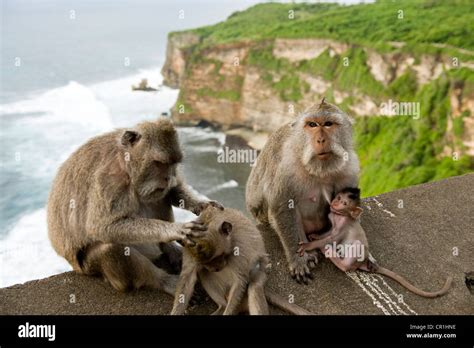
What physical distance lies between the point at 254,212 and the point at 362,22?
5526cm

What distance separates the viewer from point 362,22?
2243 inches

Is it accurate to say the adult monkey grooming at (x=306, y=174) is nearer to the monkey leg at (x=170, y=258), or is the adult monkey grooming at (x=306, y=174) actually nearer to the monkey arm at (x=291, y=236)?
the monkey arm at (x=291, y=236)

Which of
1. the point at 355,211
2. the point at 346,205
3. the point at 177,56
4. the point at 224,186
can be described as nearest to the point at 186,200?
the point at 346,205

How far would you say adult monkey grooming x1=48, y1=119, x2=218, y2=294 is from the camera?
496 cm

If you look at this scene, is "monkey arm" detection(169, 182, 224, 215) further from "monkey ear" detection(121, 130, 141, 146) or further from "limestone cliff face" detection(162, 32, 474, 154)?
"limestone cliff face" detection(162, 32, 474, 154)

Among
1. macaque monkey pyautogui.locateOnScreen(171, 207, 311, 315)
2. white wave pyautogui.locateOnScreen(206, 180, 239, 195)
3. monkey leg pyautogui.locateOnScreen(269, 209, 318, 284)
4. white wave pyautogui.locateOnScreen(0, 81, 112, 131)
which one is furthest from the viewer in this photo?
white wave pyautogui.locateOnScreen(0, 81, 112, 131)

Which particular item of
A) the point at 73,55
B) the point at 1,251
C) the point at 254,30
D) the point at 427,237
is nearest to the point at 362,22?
the point at 254,30

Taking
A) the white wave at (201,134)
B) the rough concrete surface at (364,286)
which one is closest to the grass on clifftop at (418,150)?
the white wave at (201,134)

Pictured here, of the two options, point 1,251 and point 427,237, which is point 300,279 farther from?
point 1,251

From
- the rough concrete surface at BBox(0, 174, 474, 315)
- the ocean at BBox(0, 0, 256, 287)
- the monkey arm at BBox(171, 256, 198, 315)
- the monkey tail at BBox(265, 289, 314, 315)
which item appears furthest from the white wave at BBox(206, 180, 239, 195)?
the monkey arm at BBox(171, 256, 198, 315)

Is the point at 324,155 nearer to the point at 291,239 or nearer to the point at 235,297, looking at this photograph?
the point at 291,239

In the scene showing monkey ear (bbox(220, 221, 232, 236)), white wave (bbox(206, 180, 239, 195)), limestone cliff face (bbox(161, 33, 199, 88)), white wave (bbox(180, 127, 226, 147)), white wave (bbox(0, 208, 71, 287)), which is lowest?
white wave (bbox(0, 208, 71, 287))

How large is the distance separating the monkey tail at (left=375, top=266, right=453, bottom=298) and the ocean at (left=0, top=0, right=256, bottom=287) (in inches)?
462

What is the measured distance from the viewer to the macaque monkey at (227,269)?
4871 millimetres
